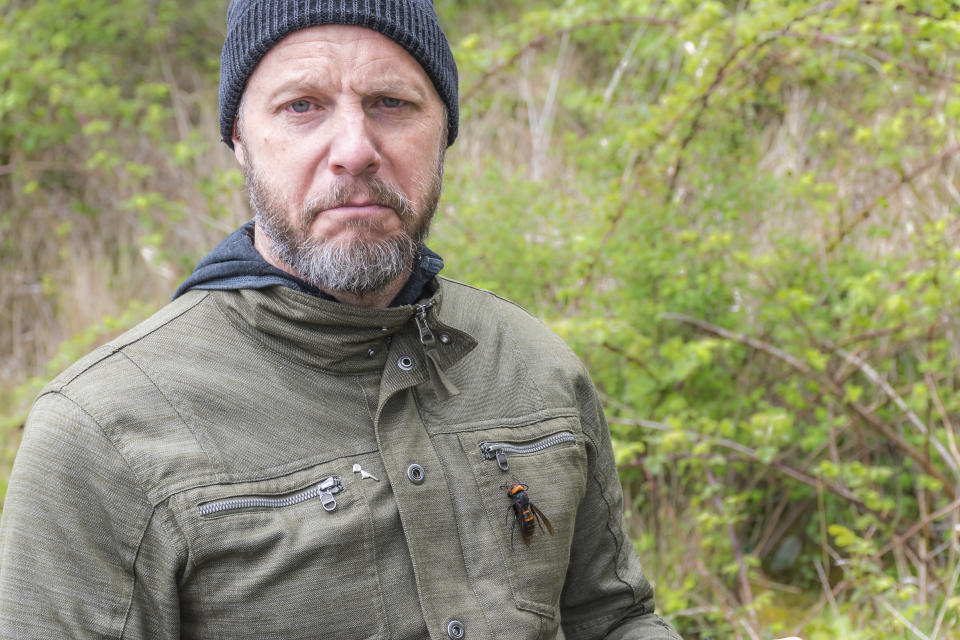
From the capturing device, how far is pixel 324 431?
170 centimetres

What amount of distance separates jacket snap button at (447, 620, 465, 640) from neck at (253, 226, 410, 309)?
0.61 metres

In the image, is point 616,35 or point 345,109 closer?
point 345,109

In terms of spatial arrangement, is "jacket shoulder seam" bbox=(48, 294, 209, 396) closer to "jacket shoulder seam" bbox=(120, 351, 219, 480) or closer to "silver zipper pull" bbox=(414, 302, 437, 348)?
"jacket shoulder seam" bbox=(120, 351, 219, 480)

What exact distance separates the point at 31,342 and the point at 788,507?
499 centimetres

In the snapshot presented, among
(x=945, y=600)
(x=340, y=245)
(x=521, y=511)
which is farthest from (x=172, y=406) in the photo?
(x=945, y=600)

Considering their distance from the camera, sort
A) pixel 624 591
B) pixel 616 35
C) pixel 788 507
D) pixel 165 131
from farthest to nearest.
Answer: pixel 165 131, pixel 616 35, pixel 788 507, pixel 624 591

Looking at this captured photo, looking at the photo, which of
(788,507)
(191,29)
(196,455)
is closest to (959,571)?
(788,507)

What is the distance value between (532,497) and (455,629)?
1.06ft

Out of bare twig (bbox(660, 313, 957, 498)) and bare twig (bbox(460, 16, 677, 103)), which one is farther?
bare twig (bbox(460, 16, 677, 103))

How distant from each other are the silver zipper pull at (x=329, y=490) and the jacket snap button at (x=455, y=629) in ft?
0.97

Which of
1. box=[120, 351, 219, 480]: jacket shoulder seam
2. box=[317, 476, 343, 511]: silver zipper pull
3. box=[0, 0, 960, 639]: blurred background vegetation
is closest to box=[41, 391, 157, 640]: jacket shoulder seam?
Result: box=[120, 351, 219, 480]: jacket shoulder seam

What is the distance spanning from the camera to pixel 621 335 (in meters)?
3.87

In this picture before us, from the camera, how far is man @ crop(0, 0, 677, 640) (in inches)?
57.6

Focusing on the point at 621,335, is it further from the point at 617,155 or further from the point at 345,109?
the point at 345,109
